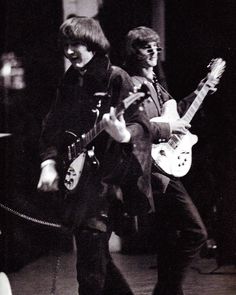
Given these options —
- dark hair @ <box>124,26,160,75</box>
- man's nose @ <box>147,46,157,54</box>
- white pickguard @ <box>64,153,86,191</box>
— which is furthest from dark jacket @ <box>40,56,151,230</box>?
man's nose @ <box>147,46,157,54</box>

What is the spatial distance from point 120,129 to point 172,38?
1.12 meters

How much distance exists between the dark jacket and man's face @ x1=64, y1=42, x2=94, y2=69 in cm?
5

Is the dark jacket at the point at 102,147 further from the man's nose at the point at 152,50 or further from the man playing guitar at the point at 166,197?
the man's nose at the point at 152,50

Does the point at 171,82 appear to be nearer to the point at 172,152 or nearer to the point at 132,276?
the point at 172,152

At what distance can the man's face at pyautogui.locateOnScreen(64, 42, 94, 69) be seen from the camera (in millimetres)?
3662

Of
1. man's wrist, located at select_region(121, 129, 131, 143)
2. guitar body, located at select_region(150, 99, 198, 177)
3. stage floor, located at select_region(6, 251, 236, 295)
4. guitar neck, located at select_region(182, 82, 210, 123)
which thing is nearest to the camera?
man's wrist, located at select_region(121, 129, 131, 143)

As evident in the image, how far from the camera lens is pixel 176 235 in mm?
3742

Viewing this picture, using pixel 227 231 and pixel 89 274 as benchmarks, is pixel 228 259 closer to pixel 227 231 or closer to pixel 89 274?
pixel 227 231

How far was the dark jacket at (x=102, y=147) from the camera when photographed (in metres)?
3.51

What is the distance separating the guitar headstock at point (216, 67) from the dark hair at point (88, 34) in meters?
0.83

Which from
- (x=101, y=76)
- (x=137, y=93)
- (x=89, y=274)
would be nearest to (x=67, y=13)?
(x=101, y=76)

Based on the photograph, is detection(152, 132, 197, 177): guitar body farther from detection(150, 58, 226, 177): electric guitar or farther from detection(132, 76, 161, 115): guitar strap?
detection(132, 76, 161, 115): guitar strap

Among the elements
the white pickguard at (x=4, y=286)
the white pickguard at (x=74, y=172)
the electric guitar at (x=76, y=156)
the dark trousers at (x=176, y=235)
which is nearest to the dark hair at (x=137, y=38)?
the electric guitar at (x=76, y=156)

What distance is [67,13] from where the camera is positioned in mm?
3945
